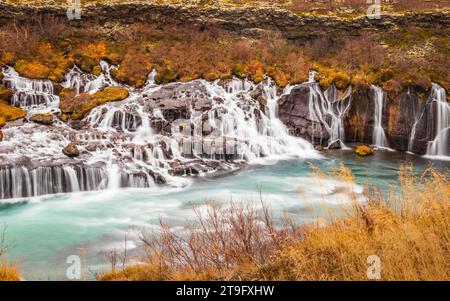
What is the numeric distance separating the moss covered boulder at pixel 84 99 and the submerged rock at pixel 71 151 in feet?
13.5

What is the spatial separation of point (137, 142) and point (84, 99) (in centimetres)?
498

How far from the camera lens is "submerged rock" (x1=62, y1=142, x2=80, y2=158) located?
15625 millimetres

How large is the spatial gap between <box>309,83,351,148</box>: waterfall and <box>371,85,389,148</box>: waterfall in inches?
57.9

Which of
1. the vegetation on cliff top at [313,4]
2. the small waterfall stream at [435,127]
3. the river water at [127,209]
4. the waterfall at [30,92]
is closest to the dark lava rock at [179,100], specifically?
the river water at [127,209]

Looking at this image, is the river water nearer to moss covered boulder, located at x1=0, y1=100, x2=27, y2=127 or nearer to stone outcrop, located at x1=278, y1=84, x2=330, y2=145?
stone outcrop, located at x1=278, y1=84, x2=330, y2=145

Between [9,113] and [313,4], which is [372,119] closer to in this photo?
[313,4]

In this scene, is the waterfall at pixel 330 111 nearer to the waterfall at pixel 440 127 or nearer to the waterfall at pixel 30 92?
the waterfall at pixel 440 127

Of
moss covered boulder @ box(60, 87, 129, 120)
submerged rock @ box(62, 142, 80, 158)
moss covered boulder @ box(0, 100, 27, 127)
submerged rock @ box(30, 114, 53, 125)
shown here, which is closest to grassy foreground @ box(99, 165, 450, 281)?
submerged rock @ box(62, 142, 80, 158)

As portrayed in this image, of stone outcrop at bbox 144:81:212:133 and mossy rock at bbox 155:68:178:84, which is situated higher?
mossy rock at bbox 155:68:178:84

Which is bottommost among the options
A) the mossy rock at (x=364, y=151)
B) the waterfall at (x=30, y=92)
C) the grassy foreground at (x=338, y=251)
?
the mossy rock at (x=364, y=151)

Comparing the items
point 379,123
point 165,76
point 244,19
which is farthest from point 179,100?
point 244,19

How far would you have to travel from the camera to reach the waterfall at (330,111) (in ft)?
72.7

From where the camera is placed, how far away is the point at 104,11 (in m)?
30.0
